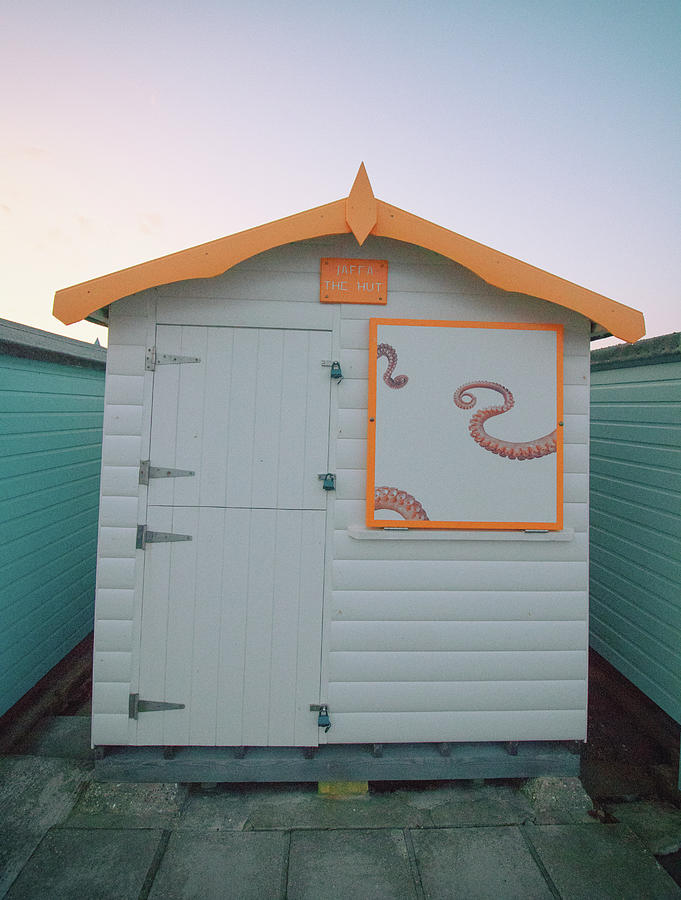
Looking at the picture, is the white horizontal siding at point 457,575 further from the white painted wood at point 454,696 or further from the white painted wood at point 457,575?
the white painted wood at point 454,696

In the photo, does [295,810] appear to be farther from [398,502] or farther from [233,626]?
[398,502]

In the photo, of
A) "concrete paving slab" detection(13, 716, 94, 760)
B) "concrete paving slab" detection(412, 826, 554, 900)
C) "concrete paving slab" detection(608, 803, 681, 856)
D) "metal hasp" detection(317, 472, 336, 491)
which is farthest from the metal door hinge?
"concrete paving slab" detection(608, 803, 681, 856)

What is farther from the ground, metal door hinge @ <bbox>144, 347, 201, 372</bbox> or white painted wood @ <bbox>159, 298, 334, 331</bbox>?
white painted wood @ <bbox>159, 298, 334, 331</bbox>

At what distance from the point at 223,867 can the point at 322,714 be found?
802 mm

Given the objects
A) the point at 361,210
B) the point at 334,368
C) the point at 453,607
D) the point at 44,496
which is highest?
the point at 361,210

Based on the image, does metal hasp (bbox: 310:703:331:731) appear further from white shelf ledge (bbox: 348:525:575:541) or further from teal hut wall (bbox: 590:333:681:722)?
teal hut wall (bbox: 590:333:681:722)

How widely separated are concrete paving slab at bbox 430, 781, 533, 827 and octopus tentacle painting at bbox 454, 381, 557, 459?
196 cm

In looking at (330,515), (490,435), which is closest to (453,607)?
(330,515)

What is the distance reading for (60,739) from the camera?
328cm

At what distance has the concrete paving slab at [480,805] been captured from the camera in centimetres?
260

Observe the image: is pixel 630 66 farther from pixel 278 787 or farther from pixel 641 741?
pixel 278 787

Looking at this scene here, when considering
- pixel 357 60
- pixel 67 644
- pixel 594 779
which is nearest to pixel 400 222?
pixel 357 60

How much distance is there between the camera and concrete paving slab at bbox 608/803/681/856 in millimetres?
2457

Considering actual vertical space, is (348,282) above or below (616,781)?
above
